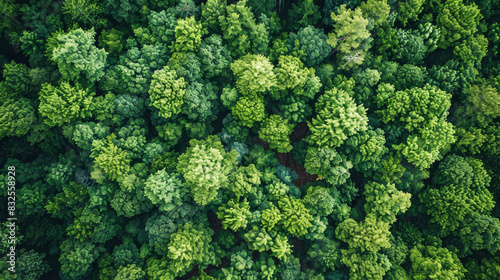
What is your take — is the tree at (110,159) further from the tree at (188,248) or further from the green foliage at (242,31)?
the green foliage at (242,31)

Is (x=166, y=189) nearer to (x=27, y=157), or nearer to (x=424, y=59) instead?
(x=27, y=157)

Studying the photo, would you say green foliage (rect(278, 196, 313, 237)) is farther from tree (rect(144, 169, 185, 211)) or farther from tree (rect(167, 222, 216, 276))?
tree (rect(144, 169, 185, 211))

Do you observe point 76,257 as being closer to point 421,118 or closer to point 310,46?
point 310,46

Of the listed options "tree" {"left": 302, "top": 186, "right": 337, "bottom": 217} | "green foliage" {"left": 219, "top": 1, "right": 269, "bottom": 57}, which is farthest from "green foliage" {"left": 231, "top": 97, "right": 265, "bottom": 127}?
"tree" {"left": 302, "top": 186, "right": 337, "bottom": 217}

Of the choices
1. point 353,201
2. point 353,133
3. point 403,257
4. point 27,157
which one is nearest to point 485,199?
point 403,257

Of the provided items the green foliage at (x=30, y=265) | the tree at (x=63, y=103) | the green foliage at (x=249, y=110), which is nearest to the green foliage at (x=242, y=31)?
the green foliage at (x=249, y=110)

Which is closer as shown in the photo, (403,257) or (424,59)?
(403,257)

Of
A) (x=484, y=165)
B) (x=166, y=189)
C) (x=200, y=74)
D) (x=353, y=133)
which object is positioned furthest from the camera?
(x=484, y=165)
